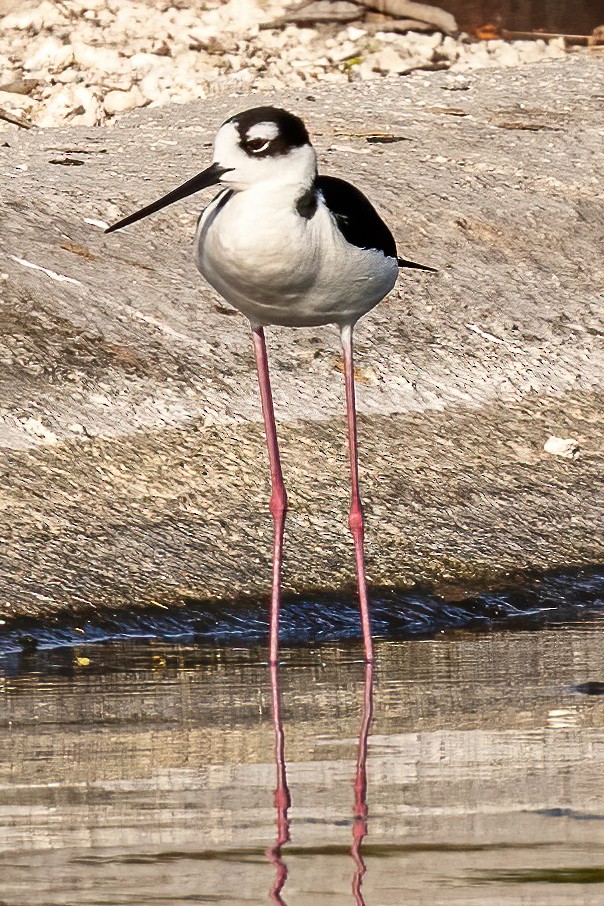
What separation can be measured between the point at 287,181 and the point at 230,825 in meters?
2.45

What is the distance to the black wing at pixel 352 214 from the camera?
5465 mm

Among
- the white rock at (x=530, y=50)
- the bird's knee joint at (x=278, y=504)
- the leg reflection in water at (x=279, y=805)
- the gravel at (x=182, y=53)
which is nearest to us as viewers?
the leg reflection in water at (x=279, y=805)

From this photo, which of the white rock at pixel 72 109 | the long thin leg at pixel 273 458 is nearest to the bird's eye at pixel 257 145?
the long thin leg at pixel 273 458

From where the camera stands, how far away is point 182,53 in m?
12.8

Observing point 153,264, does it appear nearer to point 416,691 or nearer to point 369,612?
point 369,612

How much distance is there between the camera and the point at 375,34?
43.1ft

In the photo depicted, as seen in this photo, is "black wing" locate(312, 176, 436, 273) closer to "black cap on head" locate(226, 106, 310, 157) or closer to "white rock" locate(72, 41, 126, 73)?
"black cap on head" locate(226, 106, 310, 157)

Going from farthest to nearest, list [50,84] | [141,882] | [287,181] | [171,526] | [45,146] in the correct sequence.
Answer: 1. [50,84]
2. [45,146]
3. [171,526]
4. [287,181]
5. [141,882]

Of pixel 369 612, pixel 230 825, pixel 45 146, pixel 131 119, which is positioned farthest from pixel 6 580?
pixel 131 119

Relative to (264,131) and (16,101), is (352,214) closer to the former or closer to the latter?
(264,131)

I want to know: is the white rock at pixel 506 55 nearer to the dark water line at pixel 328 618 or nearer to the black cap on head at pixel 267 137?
the dark water line at pixel 328 618

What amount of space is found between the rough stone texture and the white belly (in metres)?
0.75

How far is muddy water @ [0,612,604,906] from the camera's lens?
2.88m

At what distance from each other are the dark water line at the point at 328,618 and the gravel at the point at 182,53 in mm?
6834
